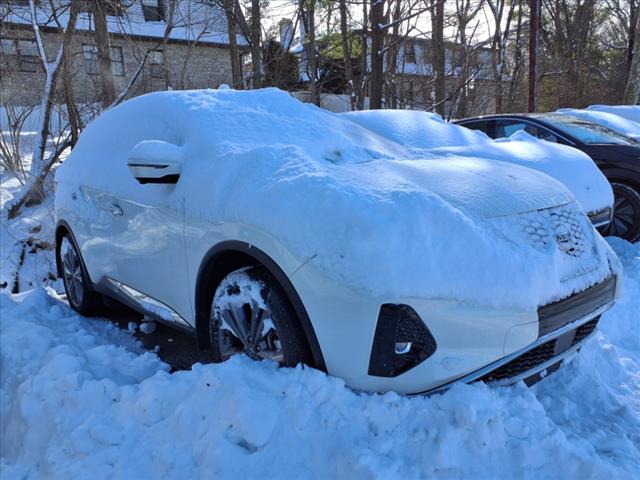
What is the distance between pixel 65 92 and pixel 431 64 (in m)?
11.9

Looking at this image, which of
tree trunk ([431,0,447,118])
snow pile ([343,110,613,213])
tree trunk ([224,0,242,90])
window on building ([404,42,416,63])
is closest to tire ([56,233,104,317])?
snow pile ([343,110,613,213])

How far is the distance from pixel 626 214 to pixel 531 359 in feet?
13.6

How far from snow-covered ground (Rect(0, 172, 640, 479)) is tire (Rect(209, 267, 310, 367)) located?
10cm

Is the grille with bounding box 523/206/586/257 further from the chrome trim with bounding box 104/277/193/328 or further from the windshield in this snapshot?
the windshield

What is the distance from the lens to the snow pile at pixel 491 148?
4.21 m

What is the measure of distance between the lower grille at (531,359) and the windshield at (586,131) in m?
4.46

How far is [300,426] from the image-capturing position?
6.59 feet

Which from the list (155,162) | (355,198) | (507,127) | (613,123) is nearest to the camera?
(355,198)

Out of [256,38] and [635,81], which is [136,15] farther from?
[635,81]

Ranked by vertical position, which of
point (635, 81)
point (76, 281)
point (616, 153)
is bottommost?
point (76, 281)

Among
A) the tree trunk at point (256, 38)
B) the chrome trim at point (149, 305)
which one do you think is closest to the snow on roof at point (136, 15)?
the tree trunk at point (256, 38)

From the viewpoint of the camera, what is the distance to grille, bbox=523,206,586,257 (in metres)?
2.32

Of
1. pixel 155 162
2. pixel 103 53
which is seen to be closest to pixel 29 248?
pixel 103 53

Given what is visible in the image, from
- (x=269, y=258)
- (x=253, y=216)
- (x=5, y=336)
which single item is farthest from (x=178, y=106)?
(x=5, y=336)
